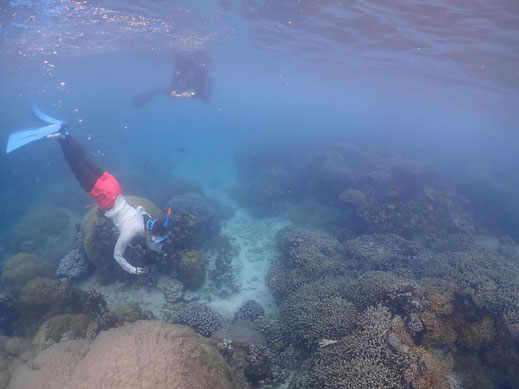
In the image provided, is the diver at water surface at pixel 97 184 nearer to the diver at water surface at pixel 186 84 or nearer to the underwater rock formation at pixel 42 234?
the underwater rock formation at pixel 42 234

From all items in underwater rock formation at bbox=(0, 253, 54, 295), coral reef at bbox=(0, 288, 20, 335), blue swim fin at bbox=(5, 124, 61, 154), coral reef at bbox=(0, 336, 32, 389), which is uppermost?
blue swim fin at bbox=(5, 124, 61, 154)

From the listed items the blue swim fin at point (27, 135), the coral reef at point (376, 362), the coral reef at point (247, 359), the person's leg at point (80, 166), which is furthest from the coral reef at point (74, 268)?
the coral reef at point (376, 362)

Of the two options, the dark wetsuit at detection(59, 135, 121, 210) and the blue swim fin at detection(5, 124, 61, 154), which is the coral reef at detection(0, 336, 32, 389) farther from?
the blue swim fin at detection(5, 124, 61, 154)

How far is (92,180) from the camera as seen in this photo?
7211 mm

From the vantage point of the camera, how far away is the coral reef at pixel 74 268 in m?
9.50

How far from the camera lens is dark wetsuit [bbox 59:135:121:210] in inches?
282

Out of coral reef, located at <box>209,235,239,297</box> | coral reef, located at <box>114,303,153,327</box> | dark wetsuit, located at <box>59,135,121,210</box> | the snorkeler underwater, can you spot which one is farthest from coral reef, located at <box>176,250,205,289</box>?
dark wetsuit, located at <box>59,135,121,210</box>

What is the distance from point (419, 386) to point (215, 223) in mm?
10733

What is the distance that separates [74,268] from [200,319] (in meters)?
5.46

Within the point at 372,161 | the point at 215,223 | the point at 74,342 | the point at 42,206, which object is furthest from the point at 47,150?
the point at 372,161

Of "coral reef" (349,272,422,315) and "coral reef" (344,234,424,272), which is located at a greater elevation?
"coral reef" (349,272,422,315)

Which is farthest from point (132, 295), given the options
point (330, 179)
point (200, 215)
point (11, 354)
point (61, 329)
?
point (330, 179)

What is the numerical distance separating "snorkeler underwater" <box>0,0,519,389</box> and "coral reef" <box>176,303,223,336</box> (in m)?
0.05

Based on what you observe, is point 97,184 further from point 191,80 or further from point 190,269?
point 191,80
